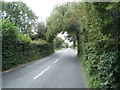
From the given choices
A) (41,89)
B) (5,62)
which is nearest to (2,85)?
(41,89)

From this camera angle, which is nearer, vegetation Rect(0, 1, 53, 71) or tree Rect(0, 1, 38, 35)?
vegetation Rect(0, 1, 53, 71)

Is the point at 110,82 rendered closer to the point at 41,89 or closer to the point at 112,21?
the point at 112,21

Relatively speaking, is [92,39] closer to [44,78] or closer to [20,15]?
[44,78]

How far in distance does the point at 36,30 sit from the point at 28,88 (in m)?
22.7

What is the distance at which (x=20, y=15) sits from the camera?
87.8ft

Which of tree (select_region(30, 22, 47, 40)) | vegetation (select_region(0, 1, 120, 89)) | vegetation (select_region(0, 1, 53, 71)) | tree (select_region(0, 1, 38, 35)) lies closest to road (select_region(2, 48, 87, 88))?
vegetation (select_region(0, 1, 120, 89))

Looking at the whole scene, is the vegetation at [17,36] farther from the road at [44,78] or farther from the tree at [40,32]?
the road at [44,78]

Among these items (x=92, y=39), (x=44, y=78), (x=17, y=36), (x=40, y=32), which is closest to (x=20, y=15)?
(x=40, y=32)

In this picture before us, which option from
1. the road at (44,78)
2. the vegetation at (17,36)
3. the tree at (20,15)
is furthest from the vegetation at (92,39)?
the road at (44,78)

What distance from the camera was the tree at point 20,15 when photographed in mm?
24672

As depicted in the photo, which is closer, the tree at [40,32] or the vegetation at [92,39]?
the vegetation at [92,39]

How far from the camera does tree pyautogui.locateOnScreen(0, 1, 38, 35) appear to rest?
24.7 m

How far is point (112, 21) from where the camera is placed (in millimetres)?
3318

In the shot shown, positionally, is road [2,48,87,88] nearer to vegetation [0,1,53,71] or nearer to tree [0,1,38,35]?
vegetation [0,1,53,71]
